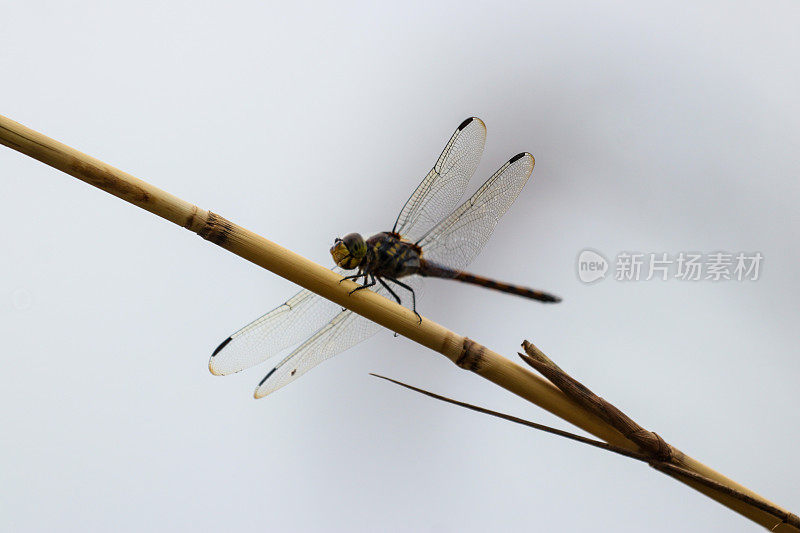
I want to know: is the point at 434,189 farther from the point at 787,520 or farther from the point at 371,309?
the point at 787,520

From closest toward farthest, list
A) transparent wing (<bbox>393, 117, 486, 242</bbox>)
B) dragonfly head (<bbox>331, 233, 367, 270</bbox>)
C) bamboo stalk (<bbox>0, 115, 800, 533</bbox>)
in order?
bamboo stalk (<bbox>0, 115, 800, 533</bbox>) < dragonfly head (<bbox>331, 233, 367, 270</bbox>) < transparent wing (<bbox>393, 117, 486, 242</bbox>)

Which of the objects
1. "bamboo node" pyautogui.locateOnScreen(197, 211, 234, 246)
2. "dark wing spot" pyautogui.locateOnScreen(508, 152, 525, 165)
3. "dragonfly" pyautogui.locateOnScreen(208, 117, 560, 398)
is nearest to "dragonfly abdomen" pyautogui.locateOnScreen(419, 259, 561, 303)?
"dragonfly" pyautogui.locateOnScreen(208, 117, 560, 398)

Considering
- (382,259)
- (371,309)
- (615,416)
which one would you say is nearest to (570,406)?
(615,416)

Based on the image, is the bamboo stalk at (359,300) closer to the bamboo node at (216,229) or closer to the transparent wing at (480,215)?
the bamboo node at (216,229)

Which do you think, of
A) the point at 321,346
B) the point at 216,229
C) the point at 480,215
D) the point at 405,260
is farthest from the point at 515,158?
the point at 216,229

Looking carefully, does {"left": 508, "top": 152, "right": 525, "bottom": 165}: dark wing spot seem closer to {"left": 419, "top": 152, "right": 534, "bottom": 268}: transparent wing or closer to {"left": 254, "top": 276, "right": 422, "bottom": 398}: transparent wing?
{"left": 419, "top": 152, "right": 534, "bottom": 268}: transparent wing

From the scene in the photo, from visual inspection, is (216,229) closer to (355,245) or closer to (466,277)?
(355,245)
